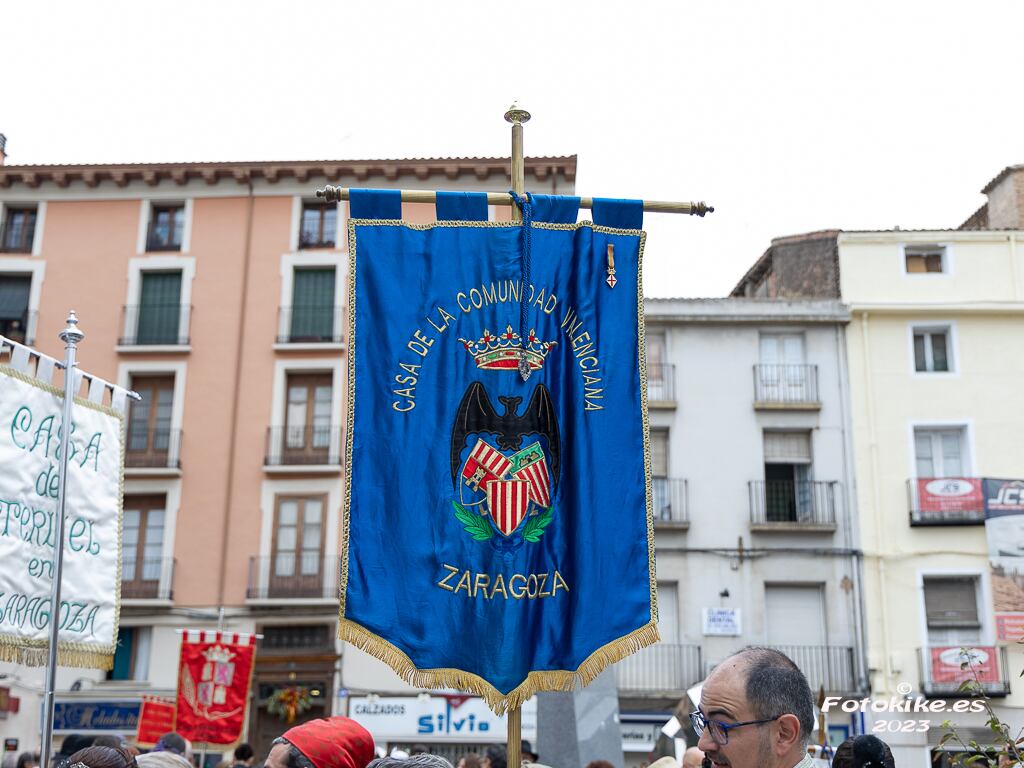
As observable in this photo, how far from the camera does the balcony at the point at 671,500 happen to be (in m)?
27.1

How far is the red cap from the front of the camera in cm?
476

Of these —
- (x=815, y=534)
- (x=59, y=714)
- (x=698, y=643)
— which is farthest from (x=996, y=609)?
(x=59, y=714)

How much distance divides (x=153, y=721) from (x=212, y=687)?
1441mm

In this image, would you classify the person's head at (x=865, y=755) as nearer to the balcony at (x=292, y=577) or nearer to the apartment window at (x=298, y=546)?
the balcony at (x=292, y=577)

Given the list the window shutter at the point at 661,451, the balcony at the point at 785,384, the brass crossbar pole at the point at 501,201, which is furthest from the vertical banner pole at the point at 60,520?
the balcony at the point at 785,384

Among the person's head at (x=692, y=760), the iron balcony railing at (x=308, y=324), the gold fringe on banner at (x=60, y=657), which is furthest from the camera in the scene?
the iron balcony railing at (x=308, y=324)

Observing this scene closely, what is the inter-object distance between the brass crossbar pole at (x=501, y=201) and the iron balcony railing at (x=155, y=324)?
2371 centimetres

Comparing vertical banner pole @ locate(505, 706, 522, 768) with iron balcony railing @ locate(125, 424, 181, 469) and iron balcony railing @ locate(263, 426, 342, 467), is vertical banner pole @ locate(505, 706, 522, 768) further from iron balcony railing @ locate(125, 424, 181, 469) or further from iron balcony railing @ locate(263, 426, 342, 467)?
iron balcony railing @ locate(125, 424, 181, 469)

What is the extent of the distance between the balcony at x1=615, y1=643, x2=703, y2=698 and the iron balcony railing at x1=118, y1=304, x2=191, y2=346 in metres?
13.3

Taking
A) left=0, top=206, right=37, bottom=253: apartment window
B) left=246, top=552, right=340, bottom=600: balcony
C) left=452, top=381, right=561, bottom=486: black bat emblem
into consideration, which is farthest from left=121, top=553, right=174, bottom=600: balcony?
left=452, top=381, right=561, bottom=486: black bat emblem

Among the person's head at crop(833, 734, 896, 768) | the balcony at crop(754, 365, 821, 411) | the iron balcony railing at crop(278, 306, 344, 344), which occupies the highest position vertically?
the iron balcony railing at crop(278, 306, 344, 344)

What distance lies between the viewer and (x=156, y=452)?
28219 mm

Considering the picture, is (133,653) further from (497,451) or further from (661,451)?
(497,451)

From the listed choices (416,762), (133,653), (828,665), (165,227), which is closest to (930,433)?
(828,665)
